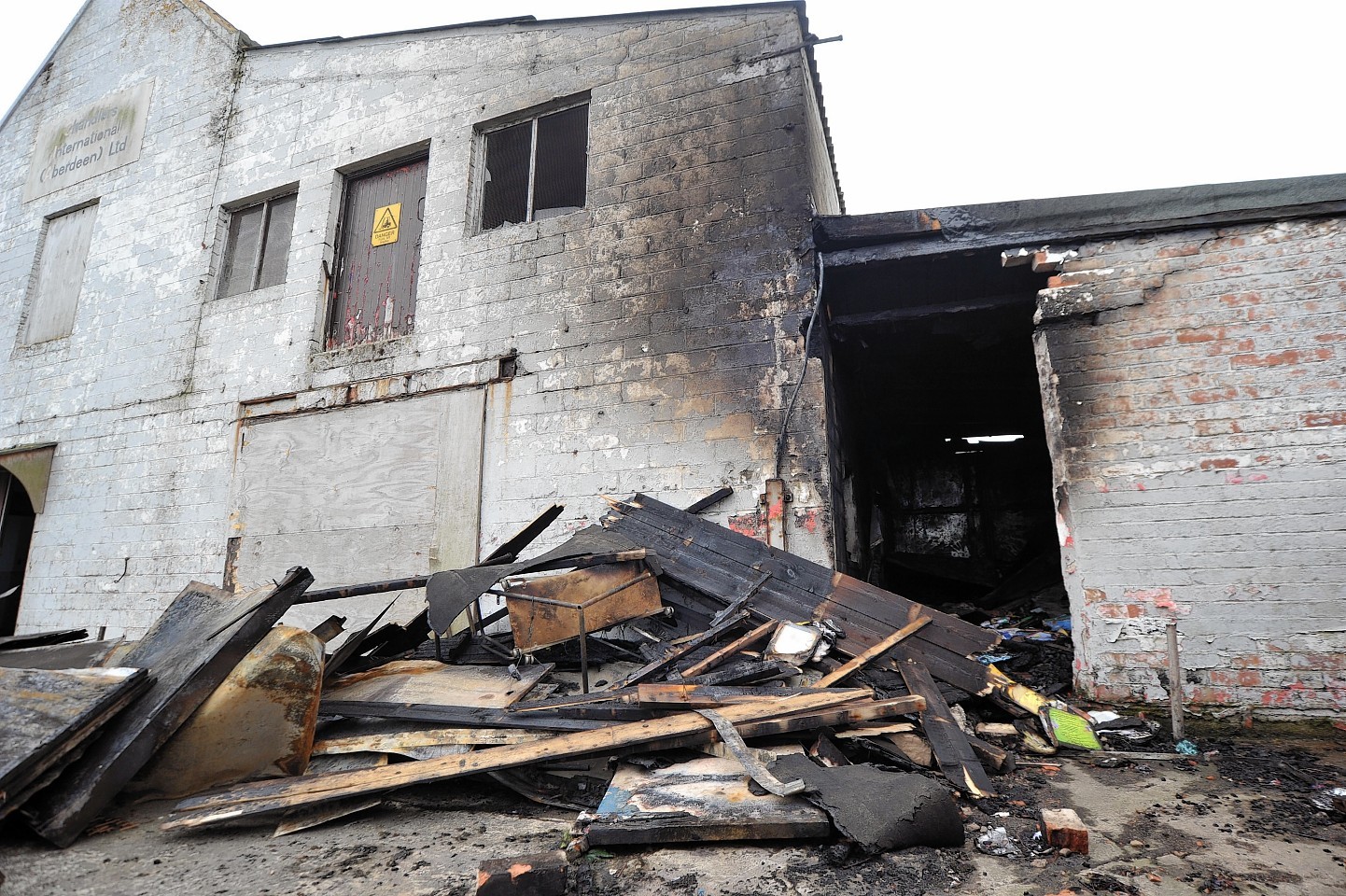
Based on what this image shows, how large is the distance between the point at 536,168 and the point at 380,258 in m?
1.98

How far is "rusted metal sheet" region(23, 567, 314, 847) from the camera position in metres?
2.66

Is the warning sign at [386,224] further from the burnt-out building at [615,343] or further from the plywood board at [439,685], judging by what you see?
the plywood board at [439,685]

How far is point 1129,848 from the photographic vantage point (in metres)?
2.40

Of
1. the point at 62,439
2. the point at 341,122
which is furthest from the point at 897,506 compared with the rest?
the point at 62,439

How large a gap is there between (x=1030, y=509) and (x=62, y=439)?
1220 cm

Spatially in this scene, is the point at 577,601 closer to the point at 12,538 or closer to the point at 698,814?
the point at 698,814

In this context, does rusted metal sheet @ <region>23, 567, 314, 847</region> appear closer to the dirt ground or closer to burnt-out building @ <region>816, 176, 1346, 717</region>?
the dirt ground

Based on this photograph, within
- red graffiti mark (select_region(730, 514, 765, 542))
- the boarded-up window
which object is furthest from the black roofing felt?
the boarded-up window

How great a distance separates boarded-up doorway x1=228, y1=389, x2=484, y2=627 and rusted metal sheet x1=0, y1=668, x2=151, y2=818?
282cm

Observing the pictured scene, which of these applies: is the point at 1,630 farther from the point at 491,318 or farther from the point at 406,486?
the point at 491,318

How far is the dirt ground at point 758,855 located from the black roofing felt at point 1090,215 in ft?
10.6

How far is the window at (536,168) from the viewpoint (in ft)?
20.9

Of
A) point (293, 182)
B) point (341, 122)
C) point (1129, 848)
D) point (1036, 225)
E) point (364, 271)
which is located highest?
point (341, 122)

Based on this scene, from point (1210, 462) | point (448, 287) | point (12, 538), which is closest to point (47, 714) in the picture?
point (448, 287)
